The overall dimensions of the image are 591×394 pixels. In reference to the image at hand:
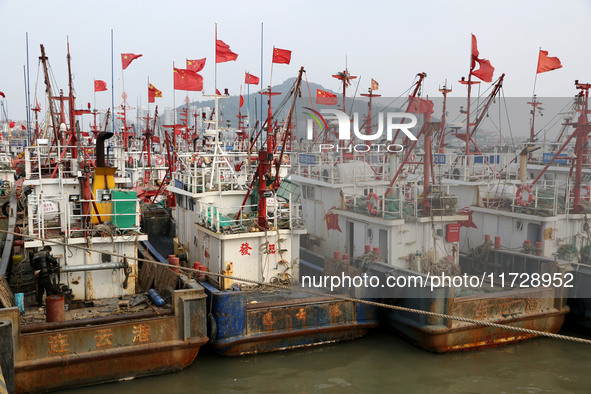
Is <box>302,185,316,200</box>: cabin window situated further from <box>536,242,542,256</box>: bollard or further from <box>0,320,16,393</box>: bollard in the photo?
<box>0,320,16,393</box>: bollard

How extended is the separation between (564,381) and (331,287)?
643 centimetres

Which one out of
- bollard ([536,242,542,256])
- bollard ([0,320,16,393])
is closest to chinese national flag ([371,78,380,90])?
bollard ([536,242,542,256])

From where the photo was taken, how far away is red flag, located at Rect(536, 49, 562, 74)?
17.3 metres

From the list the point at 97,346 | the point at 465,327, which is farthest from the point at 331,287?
the point at 97,346

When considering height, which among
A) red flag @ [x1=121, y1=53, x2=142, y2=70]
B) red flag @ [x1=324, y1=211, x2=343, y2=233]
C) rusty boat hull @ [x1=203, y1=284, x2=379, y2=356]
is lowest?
rusty boat hull @ [x1=203, y1=284, x2=379, y2=356]

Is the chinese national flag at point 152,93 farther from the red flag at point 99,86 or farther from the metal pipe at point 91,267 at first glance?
the metal pipe at point 91,267

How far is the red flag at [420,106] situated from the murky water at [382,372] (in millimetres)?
7219

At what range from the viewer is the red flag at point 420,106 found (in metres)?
16.7

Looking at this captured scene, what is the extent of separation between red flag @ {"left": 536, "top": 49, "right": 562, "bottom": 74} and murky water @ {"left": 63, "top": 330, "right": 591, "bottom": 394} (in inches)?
345

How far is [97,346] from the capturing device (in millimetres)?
11625

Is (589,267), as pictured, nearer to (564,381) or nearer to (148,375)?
(564,381)

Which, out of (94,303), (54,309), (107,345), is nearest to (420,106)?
(94,303)

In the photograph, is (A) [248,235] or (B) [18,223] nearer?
(A) [248,235]

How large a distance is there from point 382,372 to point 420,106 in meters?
8.51
